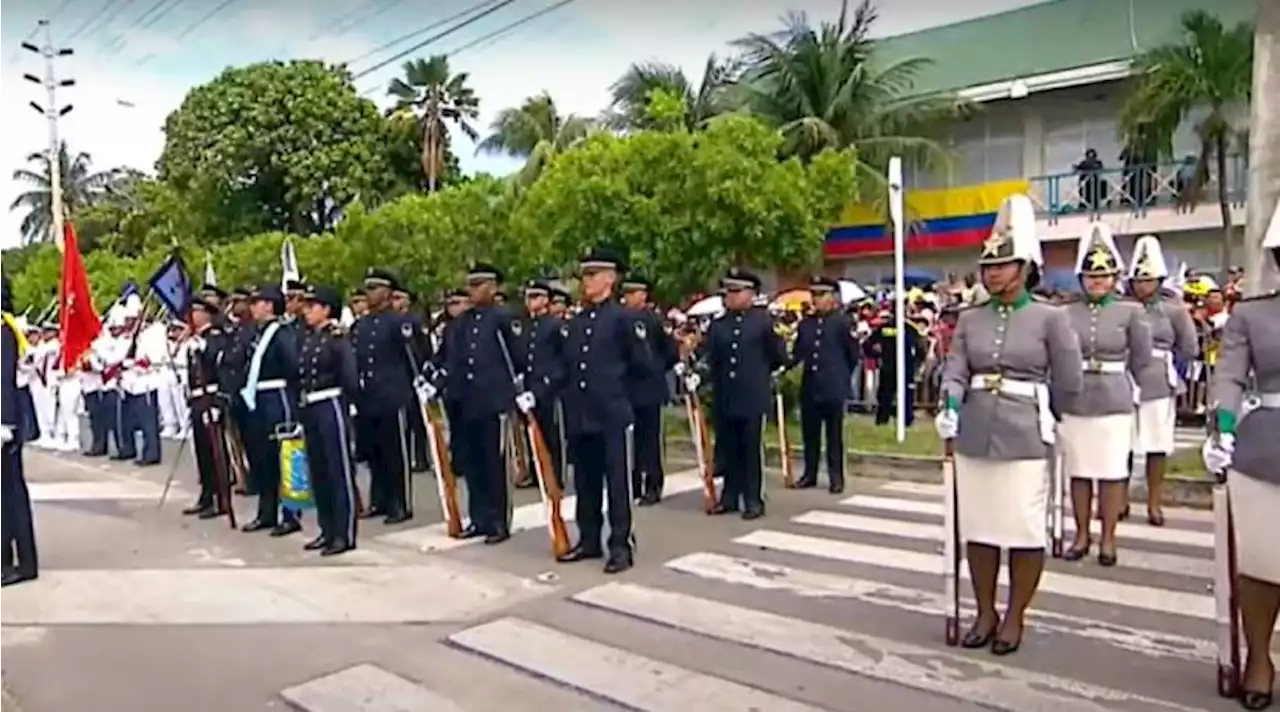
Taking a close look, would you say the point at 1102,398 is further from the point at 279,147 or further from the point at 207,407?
the point at 279,147

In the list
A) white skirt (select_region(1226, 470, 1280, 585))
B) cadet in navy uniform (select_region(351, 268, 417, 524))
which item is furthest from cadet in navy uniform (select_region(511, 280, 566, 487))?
white skirt (select_region(1226, 470, 1280, 585))

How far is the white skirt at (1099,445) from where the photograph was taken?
735cm

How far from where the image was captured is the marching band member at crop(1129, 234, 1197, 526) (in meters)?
8.11

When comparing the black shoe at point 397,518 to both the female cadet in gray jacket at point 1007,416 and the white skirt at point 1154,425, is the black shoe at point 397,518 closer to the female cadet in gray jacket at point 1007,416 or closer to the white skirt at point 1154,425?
the female cadet in gray jacket at point 1007,416

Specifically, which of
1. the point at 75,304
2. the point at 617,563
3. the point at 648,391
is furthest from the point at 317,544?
the point at 75,304

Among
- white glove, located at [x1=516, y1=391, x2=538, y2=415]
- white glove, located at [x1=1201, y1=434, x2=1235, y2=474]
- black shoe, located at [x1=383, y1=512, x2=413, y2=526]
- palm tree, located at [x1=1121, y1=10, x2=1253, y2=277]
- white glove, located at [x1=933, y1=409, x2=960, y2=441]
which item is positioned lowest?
black shoe, located at [x1=383, y1=512, x2=413, y2=526]

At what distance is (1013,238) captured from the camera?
5723 mm

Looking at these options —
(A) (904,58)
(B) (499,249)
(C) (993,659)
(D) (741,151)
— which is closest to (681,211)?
(D) (741,151)

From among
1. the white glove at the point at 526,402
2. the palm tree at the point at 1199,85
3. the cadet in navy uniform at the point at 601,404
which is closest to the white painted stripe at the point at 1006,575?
the cadet in navy uniform at the point at 601,404

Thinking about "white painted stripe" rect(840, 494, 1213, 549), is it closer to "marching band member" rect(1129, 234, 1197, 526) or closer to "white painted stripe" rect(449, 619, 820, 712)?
"marching band member" rect(1129, 234, 1197, 526)

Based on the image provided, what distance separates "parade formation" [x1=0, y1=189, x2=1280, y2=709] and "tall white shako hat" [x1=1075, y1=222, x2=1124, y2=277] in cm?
2

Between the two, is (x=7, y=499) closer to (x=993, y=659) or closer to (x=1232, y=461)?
(x=993, y=659)

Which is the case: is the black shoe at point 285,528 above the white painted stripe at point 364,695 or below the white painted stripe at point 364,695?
above

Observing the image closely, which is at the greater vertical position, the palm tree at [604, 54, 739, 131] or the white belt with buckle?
the palm tree at [604, 54, 739, 131]
